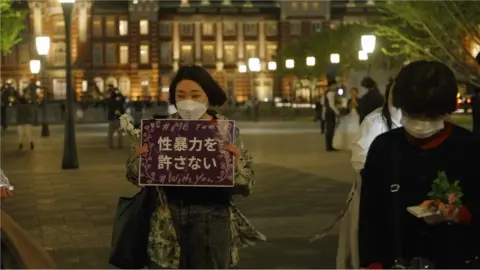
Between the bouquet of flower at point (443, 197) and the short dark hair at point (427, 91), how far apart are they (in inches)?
12.0

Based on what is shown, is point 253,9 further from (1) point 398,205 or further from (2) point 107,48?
(1) point 398,205

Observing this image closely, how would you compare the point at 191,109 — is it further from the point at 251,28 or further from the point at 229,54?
the point at 229,54

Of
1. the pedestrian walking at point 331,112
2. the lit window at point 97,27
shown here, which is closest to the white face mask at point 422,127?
the pedestrian walking at point 331,112

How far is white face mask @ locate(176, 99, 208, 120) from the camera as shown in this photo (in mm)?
5781

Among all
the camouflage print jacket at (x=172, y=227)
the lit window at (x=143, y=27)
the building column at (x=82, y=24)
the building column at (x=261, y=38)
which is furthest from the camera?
the building column at (x=261, y=38)

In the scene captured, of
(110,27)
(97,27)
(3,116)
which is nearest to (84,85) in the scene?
(97,27)

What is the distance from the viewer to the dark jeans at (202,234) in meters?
5.70

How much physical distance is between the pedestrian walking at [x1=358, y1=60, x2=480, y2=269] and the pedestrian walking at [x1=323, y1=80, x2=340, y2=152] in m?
20.0

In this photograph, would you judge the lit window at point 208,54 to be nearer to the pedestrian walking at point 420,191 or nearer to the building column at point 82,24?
the building column at point 82,24

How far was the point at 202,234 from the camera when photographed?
572 centimetres

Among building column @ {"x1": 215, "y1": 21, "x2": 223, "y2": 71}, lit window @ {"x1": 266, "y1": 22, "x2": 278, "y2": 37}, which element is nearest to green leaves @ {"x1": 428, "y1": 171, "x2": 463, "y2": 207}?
building column @ {"x1": 215, "y1": 21, "x2": 223, "y2": 71}

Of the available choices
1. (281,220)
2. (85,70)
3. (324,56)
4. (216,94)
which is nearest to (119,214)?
(216,94)

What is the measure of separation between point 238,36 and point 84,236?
100m

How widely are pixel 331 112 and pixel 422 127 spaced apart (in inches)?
803
